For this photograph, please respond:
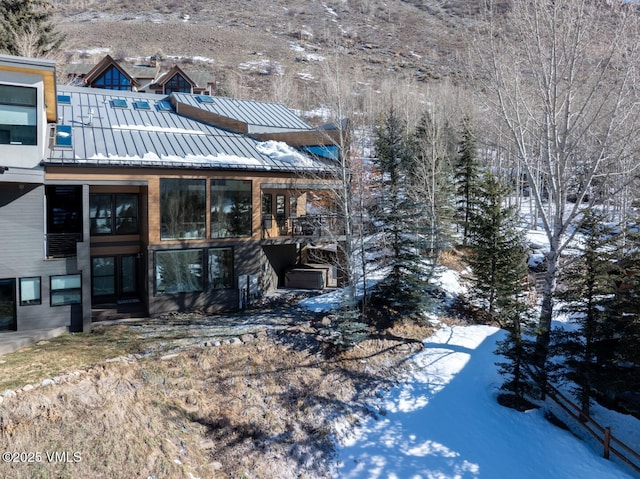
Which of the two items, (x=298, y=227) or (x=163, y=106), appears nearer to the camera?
(x=298, y=227)

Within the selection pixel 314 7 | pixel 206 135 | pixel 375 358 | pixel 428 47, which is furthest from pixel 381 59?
pixel 375 358

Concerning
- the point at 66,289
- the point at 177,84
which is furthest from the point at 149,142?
the point at 177,84

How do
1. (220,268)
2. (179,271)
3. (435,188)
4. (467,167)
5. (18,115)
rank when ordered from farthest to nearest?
(467,167) < (435,188) < (220,268) < (179,271) < (18,115)

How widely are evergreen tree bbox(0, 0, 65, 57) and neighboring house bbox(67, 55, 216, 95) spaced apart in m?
6.78

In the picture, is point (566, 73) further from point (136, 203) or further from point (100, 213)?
point (100, 213)

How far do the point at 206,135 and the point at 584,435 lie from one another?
16860 mm

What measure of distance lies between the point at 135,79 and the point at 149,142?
3512 centimetres

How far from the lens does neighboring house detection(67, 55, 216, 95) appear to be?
36.2m

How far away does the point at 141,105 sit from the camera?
62.3ft

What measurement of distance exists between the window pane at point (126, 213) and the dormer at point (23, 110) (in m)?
3.32

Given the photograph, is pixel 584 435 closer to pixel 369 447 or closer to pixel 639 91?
pixel 369 447

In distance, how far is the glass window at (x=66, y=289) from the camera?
491 inches

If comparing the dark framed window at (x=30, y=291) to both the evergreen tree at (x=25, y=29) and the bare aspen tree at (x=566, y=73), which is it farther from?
the evergreen tree at (x=25, y=29)

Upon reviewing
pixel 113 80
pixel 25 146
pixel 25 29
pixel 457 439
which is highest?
pixel 113 80
